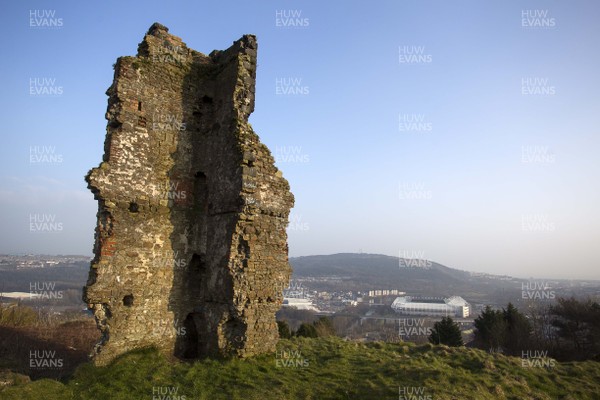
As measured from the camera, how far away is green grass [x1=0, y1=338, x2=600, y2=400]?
7.97 meters

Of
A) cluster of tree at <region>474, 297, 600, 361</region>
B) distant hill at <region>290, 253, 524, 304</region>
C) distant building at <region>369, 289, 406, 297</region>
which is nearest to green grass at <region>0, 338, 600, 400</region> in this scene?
cluster of tree at <region>474, 297, 600, 361</region>

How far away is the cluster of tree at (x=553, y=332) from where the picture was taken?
30141 millimetres

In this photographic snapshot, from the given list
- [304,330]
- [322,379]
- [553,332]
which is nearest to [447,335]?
[304,330]

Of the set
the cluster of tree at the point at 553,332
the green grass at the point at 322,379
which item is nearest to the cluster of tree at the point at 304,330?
the green grass at the point at 322,379

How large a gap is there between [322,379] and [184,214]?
6.50 m

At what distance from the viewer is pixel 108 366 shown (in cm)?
931

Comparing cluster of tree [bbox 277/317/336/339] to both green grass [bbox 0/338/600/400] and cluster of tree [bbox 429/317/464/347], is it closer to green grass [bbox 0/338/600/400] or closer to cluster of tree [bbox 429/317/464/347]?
green grass [bbox 0/338/600/400]

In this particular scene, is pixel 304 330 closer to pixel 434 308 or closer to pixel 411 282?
pixel 434 308

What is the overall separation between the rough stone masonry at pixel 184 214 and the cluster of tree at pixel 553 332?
3073 cm

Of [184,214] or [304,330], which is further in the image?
[304,330]

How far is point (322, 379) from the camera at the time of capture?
30.2 feet

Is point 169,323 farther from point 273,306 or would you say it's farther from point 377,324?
point 377,324

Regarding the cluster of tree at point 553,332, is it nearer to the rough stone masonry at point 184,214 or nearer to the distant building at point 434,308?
the rough stone masonry at point 184,214

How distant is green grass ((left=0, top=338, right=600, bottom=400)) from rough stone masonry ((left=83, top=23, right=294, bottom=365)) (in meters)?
0.92
